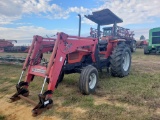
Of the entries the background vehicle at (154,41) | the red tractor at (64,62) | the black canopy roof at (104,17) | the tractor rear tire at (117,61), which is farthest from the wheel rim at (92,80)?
the background vehicle at (154,41)

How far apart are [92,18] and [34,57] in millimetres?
4575

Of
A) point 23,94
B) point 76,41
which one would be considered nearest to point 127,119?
point 76,41

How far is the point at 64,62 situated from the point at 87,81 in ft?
2.62

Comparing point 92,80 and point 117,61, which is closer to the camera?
point 92,80

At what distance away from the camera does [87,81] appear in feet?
15.1

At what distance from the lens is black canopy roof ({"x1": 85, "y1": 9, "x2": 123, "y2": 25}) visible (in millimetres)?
8031

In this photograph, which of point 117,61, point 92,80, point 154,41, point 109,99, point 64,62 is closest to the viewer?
point 109,99

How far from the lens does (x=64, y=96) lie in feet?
15.5

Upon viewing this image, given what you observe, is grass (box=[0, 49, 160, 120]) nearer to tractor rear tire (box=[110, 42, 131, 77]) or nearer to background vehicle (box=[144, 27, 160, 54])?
tractor rear tire (box=[110, 42, 131, 77])

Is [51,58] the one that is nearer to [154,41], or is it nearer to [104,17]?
[104,17]

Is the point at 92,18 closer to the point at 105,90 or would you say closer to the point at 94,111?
the point at 105,90

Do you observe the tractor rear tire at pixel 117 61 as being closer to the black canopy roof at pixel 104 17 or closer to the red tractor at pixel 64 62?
the red tractor at pixel 64 62

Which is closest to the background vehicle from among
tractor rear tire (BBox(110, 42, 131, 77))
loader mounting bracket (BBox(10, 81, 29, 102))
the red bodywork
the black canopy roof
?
the black canopy roof

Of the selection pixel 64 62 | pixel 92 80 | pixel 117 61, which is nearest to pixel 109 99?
pixel 92 80
